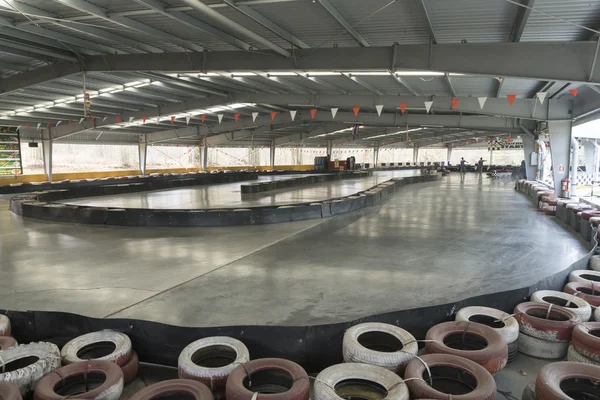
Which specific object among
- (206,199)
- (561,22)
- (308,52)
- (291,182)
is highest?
(308,52)

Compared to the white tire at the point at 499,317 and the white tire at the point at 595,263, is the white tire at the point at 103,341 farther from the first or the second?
the white tire at the point at 595,263

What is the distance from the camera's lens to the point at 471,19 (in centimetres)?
630

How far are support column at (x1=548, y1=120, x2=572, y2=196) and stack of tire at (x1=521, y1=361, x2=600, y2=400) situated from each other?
1056 cm

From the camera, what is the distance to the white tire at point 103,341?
2.75m

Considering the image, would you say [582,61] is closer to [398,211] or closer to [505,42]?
[505,42]

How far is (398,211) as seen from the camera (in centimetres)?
1006

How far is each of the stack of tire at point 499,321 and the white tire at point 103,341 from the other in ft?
8.80

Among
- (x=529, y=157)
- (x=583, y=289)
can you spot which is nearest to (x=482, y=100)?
(x=583, y=289)

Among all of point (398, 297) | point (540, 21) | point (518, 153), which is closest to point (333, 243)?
point (398, 297)

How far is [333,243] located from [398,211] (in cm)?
437

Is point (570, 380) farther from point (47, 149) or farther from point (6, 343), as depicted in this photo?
point (47, 149)

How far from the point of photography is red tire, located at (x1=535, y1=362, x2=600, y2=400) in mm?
2381

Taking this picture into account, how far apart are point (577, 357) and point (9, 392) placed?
383 centimetres

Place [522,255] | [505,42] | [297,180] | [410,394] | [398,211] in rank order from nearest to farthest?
[410,394]
[522,255]
[505,42]
[398,211]
[297,180]
